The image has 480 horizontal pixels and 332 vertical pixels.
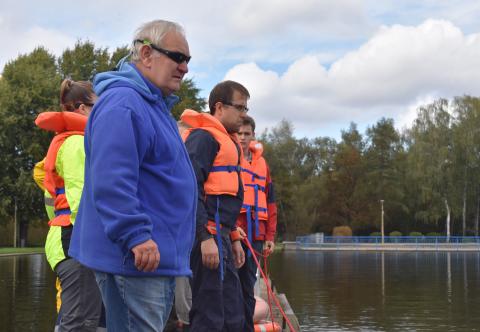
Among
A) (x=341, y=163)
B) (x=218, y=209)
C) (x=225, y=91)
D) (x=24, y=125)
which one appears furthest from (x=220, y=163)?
(x=341, y=163)

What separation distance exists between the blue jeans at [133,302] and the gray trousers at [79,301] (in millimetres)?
1483

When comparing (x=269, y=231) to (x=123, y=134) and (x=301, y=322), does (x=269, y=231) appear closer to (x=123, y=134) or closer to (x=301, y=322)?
(x=123, y=134)

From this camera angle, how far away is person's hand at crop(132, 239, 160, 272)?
281 centimetres

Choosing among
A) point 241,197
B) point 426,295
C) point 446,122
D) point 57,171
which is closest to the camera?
point 57,171

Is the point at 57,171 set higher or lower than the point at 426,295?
higher

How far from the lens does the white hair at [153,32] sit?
128 inches

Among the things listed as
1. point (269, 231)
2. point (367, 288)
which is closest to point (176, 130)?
point (269, 231)

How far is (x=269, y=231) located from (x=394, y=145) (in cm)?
7023

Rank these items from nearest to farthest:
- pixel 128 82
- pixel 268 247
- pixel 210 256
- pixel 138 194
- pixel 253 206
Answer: pixel 138 194 → pixel 128 82 → pixel 210 256 → pixel 253 206 → pixel 268 247

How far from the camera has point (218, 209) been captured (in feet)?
16.6

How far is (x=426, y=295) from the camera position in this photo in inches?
642

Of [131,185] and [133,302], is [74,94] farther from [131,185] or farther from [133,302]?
[133,302]

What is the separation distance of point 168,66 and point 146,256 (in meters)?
0.96

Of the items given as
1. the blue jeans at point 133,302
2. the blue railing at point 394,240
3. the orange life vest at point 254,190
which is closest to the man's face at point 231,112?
the orange life vest at point 254,190
